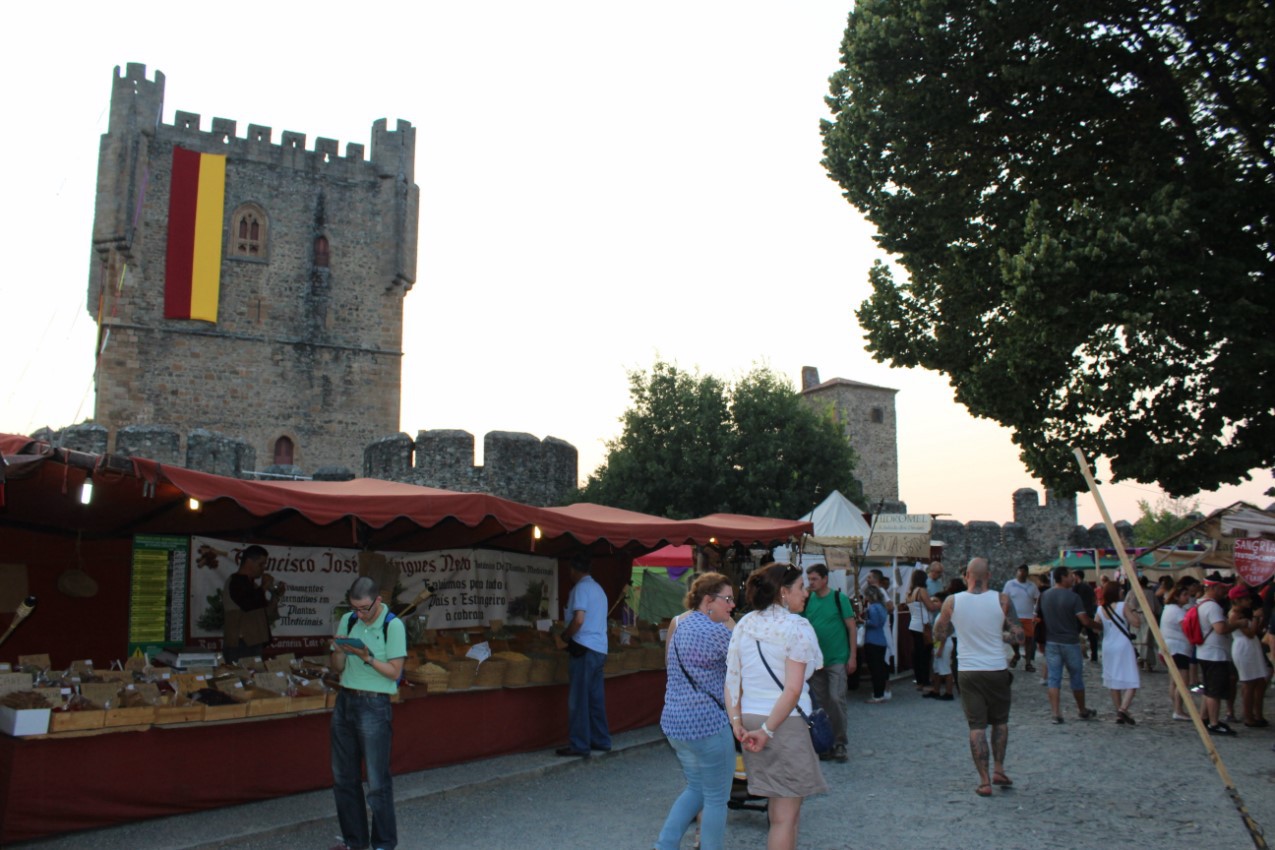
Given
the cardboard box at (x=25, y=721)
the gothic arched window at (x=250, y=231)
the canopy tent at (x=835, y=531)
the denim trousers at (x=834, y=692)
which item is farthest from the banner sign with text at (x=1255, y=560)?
the gothic arched window at (x=250, y=231)

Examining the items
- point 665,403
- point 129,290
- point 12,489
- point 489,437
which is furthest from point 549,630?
point 129,290

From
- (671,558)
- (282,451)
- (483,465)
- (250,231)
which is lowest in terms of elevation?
(671,558)

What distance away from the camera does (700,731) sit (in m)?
4.74

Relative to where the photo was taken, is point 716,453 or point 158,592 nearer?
point 158,592

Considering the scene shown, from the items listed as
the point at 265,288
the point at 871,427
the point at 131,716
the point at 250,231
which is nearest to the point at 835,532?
the point at 131,716

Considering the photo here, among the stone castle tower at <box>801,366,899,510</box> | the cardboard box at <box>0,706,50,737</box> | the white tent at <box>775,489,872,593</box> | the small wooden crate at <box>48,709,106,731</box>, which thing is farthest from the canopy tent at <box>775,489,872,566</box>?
the stone castle tower at <box>801,366,899,510</box>

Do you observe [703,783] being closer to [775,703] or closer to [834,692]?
[775,703]

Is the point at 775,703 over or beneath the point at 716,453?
beneath

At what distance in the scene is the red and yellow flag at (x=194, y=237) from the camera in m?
31.6

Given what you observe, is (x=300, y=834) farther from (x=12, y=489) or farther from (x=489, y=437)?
(x=489, y=437)

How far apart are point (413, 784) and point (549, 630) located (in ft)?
10.8

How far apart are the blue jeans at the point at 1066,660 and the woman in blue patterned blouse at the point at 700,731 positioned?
6.64 metres

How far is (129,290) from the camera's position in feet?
103

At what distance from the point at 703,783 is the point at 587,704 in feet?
11.4
